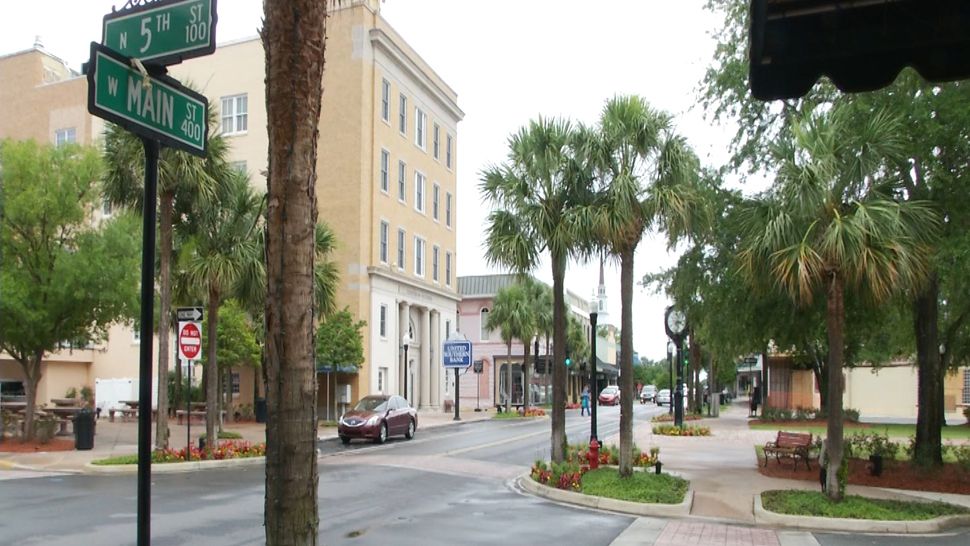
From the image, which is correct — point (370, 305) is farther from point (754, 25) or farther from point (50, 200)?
point (754, 25)

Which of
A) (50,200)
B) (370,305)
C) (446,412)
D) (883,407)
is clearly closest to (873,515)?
(50,200)

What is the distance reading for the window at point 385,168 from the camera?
4328cm

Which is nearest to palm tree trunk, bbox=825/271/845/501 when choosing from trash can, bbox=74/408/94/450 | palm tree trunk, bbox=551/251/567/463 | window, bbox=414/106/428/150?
palm tree trunk, bbox=551/251/567/463

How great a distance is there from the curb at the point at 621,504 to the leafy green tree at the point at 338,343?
67.6 ft

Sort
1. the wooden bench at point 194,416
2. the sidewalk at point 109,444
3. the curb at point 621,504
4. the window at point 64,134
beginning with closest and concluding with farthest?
the curb at point 621,504
the sidewalk at point 109,444
the wooden bench at point 194,416
the window at point 64,134

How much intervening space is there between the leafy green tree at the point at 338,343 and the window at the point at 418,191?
12.9 m

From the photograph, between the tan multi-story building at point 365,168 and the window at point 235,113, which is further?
the window at point 235,113

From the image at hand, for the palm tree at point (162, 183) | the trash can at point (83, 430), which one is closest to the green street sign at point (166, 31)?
the palm tree at point (162, 183)

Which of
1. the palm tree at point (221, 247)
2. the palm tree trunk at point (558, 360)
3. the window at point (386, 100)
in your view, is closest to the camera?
the palm tree trunk at point (558, 360)

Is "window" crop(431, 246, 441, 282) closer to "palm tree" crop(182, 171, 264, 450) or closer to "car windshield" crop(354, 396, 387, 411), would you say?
"car windshield" crop(354, 396, 387, 411)

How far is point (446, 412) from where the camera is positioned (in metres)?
49.9

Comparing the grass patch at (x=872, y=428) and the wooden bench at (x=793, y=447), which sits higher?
the wooden bench at (x=793, y=447)

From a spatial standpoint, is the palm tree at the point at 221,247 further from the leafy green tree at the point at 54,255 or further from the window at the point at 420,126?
the window at the point at 420,126

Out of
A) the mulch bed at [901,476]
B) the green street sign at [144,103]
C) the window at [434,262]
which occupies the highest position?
the window at [434,262]
